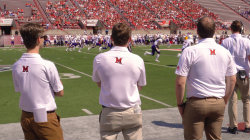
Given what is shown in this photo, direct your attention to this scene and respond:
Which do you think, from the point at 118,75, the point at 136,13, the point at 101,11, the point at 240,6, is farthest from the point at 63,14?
the point at 118,75

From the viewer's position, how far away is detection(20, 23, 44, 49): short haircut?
2982mm

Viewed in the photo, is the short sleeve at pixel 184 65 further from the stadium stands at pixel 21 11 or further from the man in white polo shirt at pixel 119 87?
the stadium stands at pixel 21 11

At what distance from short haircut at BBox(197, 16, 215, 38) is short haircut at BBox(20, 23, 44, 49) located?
1.61 meters

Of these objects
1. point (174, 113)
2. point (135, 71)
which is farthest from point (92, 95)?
point (135, 71)

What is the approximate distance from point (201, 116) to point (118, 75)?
36.8 inches

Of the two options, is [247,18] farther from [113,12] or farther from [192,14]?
[113,12]

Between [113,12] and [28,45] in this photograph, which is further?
[113,12]

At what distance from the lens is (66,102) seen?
8180 mm

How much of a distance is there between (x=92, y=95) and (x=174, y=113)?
3053 mm

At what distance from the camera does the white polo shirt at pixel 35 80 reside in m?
3.01

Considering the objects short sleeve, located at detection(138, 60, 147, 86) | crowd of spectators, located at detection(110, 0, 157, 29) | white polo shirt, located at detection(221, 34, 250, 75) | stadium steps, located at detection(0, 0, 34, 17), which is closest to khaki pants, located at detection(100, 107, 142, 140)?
short sleeve, located at detection(138, 60, 147, 86)

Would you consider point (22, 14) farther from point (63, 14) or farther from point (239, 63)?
point (239, 63)

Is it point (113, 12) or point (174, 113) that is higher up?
point (113, 12)

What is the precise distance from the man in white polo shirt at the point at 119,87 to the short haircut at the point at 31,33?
63 cm
